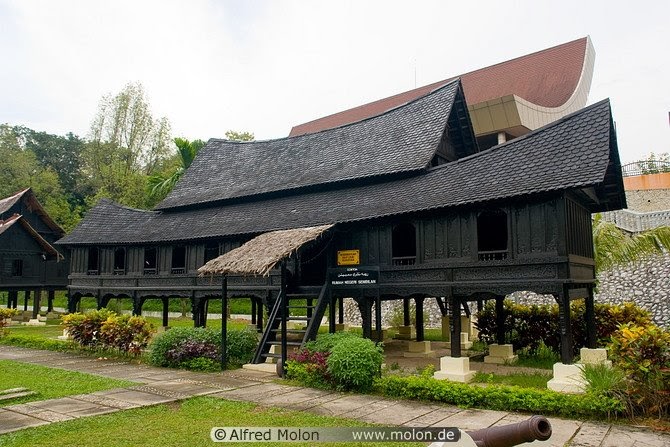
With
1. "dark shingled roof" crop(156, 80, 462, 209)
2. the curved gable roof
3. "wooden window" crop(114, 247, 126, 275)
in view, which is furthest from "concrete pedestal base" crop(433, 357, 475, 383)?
the curved gable roof

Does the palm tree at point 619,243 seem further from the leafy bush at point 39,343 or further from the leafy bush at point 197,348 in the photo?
the leafy bush at point 39,343

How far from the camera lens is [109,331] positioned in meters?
15.7

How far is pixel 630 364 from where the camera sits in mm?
8336

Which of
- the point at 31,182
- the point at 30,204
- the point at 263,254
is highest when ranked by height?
the point at 31,182

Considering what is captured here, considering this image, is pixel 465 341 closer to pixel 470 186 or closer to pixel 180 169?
pixel 470 186

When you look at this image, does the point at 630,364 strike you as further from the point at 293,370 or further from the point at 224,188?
the point at 224,188

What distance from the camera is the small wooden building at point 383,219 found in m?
11.4

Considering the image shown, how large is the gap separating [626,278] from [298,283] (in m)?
14.5

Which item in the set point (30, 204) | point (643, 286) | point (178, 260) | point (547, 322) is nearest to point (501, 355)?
point (547, 322)

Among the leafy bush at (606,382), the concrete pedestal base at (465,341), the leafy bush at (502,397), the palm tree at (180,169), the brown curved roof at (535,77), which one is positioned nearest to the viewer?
the leafy bush at (502,397)

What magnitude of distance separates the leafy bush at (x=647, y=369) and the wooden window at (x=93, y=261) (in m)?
19.8

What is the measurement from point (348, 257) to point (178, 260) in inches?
375

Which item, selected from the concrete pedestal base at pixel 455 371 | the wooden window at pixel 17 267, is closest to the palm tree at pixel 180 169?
the wooden window at pixel 17 267

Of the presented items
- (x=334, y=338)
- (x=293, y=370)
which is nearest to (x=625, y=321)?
(x=334, y=338)
